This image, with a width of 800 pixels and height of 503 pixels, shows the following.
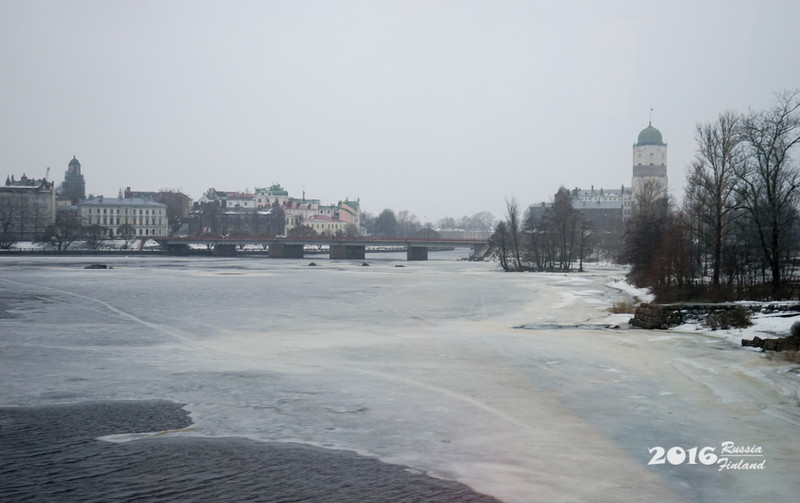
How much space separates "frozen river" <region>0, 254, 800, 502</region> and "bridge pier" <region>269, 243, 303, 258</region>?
306 feet

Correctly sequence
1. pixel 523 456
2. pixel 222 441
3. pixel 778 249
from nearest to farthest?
pixel 523 456 < pixel 222 441 < pixel 778 249

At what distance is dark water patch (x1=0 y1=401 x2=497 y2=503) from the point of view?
326 inches

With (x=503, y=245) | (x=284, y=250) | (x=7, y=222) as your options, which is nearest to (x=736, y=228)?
(x=503, y=245)

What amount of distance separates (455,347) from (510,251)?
80.5 metres

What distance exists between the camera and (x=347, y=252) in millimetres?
125250

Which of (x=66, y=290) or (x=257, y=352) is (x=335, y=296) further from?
(x=257, y=352)

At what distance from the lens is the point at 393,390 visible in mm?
14250

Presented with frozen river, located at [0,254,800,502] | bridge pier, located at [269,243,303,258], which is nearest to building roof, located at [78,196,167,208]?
bridge pier, located at [269,243,303,258]

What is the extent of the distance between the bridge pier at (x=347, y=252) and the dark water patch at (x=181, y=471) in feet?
364

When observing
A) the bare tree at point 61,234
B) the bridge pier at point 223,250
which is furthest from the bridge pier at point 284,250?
the bare tree at point 61,234

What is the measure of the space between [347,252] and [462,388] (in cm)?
11134

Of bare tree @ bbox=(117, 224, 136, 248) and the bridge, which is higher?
bare tree @ bbox=(117, 224, 136, 248)

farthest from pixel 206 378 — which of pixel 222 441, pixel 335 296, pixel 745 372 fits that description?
pixel 335 296

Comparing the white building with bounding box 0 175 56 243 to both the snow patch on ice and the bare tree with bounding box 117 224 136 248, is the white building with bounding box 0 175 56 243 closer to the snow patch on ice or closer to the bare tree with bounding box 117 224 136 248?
the bare tree with bounding box 117 224 136 248
